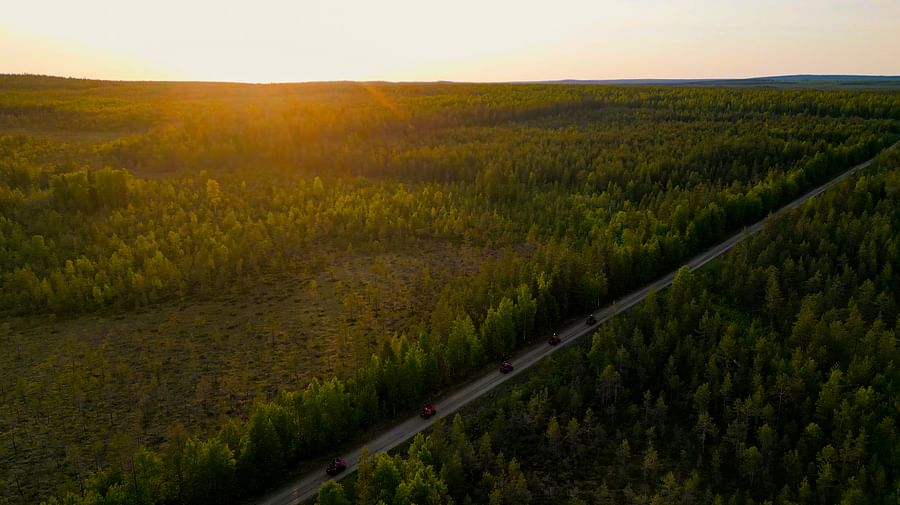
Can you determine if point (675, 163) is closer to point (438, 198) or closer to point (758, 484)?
point (438, 198)

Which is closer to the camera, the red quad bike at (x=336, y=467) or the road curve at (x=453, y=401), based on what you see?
the road curve at (x=453, y=401)

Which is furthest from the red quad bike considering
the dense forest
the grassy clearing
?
the grassy clearing

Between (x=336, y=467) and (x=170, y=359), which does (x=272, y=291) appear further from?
(x=336, y=467)

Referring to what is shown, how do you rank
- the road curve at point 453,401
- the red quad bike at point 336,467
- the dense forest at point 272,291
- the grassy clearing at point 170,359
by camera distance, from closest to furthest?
the road curve at point 453,401 → the red quad bike at point 336,467 → the dense forest at point 272,291 → the grassy clearing at point 170,359

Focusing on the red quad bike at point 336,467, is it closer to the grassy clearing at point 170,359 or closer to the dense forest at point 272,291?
the dense forest at point 272,291

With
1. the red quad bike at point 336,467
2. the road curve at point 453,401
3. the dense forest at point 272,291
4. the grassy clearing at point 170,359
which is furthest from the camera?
the grassy clearing at point 170,359

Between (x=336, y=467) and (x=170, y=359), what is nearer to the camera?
(x=336, y=467)

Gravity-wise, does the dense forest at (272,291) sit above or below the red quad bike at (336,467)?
above

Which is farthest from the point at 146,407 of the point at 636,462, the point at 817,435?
the point at 817,435

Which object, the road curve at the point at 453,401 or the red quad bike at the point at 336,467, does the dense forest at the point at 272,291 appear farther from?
the red quad bike at the point at 336,467

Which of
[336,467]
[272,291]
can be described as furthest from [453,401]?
[272,291]

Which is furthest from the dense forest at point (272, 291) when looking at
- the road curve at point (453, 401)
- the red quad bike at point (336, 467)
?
the red quad bike at point (336, 467)

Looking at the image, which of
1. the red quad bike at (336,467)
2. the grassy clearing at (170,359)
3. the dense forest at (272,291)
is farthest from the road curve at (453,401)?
the grassy clearing at (170,359)
